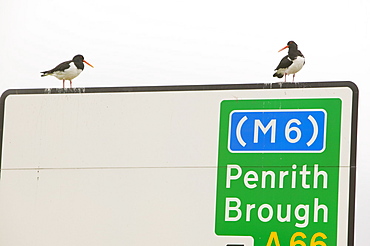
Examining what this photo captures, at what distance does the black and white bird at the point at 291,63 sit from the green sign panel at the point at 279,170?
132cm

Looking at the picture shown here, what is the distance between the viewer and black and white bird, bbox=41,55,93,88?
9.86 m

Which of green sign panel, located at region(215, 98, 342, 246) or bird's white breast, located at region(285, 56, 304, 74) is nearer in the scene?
green sign panel, located at region(215, 98, 342, 246)

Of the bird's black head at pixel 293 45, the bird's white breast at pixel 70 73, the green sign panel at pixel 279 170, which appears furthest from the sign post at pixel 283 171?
the bird's white breast at pixel 70 73

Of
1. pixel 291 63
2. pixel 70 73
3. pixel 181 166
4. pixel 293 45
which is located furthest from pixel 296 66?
pixel 70 73

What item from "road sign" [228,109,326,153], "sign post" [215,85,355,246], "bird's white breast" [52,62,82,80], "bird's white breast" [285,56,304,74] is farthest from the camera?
"bird's white breast" [52,62,82,80]

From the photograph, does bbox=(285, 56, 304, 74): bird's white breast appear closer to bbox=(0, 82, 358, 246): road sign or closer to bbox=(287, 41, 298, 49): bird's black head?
bbox=(287, 41, 298, 49): bird's black head

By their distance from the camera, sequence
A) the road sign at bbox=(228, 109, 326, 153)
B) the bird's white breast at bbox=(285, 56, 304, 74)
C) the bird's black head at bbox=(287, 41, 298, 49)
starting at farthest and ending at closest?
the bird's black head at bbox=(287, 41, 298, 49), the bird's white breast at bbox=(285, 56, 304, 74), the road sign at bbox=(228, 109, 326, 153)

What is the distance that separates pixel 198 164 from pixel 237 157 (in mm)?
263

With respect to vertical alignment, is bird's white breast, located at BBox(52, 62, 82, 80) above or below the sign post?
above

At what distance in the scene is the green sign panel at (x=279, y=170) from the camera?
767cm

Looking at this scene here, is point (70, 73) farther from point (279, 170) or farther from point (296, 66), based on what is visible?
point (279, 170)

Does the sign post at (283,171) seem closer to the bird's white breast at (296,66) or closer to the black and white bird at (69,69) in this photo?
the bird's white breast at (296,66)

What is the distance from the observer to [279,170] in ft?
25.6

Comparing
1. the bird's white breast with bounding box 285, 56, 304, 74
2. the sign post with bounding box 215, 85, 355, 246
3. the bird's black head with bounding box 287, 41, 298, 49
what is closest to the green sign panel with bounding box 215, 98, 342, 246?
the sign post with bounding box 215, 85, 355, 246
